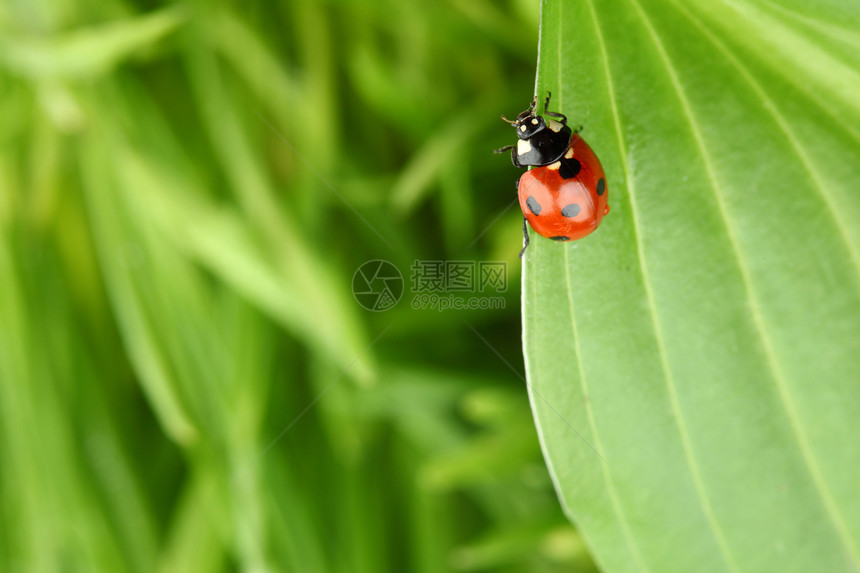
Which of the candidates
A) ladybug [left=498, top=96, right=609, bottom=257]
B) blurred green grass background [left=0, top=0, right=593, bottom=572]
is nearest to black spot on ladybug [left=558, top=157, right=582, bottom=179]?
ladybug [left=498, top=96, right=609, bottom=257]

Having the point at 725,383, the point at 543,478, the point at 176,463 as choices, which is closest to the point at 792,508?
the point at 725,383

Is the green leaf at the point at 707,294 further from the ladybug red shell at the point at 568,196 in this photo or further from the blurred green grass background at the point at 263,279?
the blurred green grass background at the point at 263,279

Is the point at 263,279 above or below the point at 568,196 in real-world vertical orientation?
below

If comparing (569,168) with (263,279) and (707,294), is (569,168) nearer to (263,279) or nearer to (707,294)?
(707,294)

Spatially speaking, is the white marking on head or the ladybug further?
the white marking on head

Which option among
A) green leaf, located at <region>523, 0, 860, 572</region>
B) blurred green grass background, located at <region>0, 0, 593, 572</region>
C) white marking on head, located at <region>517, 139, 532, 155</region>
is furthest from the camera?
blurred green grass background, located at <region>0, 0, 593, 572</region>

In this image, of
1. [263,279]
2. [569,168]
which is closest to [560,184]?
[569,168]

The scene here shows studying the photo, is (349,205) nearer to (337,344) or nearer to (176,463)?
(337,344)

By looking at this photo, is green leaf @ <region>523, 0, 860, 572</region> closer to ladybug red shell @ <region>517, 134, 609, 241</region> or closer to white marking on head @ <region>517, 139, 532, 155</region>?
ladybug red shell @ <region>517, 134, 609, 241</region>
